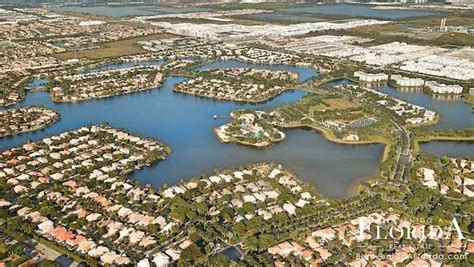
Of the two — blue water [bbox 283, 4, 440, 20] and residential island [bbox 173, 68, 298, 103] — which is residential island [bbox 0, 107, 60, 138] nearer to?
residential island [bbox 173, 68, 298, 103]

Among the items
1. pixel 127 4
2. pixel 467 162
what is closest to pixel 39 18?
pixel 127 4

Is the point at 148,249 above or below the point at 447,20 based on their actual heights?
below

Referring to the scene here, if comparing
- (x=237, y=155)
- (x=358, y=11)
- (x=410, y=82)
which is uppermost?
(x=358, y=11)

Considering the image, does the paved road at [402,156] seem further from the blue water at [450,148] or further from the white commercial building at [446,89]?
the white commercial building at [446,89]

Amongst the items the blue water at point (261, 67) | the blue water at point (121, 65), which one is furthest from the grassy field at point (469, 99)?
the blue water at point (121, 65)

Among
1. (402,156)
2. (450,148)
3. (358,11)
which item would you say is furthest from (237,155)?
(358,11)

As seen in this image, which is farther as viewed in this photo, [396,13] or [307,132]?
[396,13]

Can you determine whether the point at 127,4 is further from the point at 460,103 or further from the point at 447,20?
the point at 460,103

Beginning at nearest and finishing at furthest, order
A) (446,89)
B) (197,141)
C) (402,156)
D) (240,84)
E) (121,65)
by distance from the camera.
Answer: (402,156)
(197,141)
(446,89)
(240,84)
(121,65)

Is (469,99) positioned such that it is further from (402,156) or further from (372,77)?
(402,156)
